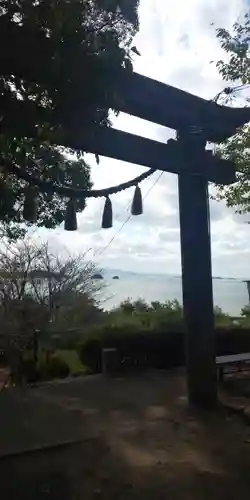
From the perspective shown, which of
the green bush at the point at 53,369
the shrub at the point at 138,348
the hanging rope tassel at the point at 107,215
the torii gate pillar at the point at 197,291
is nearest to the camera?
the hanging rope tassel at the point at 107,215

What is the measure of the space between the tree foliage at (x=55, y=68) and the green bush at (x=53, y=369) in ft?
24.6

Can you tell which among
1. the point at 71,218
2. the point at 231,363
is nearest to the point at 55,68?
the point at 71,218

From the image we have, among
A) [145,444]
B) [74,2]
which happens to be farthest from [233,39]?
[145,444]

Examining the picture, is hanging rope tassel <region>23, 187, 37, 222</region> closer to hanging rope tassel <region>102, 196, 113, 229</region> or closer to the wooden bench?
hanging rope tassel <region>102, 196, 113, 229</region>

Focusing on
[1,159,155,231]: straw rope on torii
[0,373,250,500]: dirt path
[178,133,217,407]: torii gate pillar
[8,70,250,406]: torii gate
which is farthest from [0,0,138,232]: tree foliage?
[178,133,217,407]: torii gate pillar

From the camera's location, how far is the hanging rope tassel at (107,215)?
6.80m

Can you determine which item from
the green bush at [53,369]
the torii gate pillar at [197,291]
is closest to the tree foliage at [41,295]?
the green bush at [53,369]

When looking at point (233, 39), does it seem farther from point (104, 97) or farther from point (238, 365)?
point (104, 97)

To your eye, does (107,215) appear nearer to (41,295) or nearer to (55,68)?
(55,68)

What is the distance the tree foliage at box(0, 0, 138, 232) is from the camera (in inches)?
161

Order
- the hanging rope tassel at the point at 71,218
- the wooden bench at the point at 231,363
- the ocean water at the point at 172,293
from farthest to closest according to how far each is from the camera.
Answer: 1. the ocean water at the point at 172,293
2. the wooden bench at the point at 231,363
3. the hanging rope tassel at the point at 71,218

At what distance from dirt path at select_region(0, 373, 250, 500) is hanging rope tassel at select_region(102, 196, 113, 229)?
2.34 m

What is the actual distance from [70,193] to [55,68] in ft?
7.33

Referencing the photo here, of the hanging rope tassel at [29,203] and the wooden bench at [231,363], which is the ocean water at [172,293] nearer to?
the wooden bench at [231,363]
